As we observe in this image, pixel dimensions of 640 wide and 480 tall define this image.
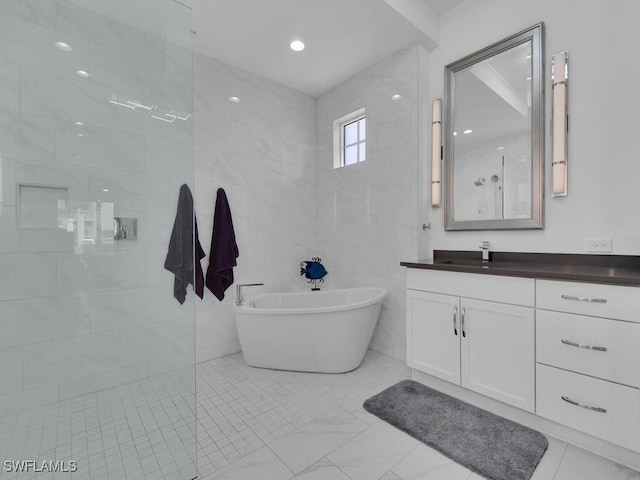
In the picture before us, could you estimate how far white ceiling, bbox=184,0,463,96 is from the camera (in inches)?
86.1

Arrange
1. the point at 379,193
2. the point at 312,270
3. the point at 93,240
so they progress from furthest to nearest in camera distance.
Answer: the point at 312,270 → the point at 379,193 → the point at 93,240

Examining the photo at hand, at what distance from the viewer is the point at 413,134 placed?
263cm

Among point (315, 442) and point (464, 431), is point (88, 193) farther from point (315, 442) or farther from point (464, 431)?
point (464, 431)

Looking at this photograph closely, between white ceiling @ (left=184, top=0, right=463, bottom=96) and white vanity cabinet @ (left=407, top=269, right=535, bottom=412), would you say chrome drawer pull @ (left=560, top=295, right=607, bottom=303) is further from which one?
white ceiling @ (left=184, top=0, right=463, bottom=96)

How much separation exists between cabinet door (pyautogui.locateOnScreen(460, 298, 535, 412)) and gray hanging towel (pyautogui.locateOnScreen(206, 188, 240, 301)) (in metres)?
1.93

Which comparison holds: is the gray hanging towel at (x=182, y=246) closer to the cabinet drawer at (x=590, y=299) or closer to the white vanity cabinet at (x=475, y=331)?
the white vanity cabinet at (x=475, y=331)

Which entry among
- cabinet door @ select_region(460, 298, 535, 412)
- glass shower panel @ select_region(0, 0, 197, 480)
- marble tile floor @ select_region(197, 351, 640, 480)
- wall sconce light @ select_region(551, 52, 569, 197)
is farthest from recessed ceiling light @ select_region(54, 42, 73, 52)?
wall sconce light @ select_region(551, 52, 569, 197)

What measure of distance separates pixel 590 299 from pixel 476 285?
53 cm

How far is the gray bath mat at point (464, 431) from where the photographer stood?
4.78ft

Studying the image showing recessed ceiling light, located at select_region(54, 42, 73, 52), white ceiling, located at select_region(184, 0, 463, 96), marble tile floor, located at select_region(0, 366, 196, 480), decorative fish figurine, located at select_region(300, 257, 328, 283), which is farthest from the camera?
decorative fish figurine, located at select_region(300, 257, 328, 283)

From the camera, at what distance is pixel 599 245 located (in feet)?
5.91

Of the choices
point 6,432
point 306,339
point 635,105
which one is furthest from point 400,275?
point 6,432

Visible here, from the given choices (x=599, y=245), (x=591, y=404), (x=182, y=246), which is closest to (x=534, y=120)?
(x=599, y=245)

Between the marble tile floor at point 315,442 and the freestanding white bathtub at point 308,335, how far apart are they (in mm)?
152
